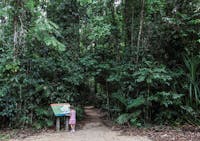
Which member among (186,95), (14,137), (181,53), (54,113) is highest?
(181,53)

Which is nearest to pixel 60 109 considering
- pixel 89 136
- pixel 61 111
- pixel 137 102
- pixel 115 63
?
pixel 61 111

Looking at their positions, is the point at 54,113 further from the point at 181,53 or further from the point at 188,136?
the point at 181,53

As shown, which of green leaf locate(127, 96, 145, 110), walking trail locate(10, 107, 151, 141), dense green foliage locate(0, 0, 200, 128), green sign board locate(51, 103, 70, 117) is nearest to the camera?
walking trail locate(10, 107, 151, 141)

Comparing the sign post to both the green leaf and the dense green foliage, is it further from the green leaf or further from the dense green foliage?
the green leaf

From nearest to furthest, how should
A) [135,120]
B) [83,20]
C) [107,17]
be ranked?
[135,120] → [107,17] → [83,20]

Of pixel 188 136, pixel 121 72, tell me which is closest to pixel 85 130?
pixel 121 72

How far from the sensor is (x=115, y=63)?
7.40 metres

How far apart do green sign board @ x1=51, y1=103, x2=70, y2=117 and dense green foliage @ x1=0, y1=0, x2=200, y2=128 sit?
1.41ft

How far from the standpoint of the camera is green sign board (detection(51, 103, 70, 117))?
19.1ft

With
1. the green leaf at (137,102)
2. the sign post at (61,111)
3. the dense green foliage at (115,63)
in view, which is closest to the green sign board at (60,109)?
the sign post at (61,111)

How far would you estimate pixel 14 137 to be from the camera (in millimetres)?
5371

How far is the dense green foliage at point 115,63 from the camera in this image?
6.02 metres

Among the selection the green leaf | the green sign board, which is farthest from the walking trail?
the green leaf

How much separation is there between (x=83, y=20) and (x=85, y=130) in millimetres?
4340
